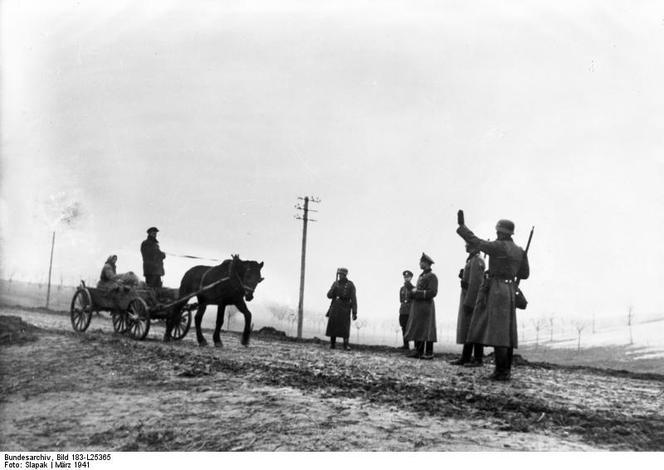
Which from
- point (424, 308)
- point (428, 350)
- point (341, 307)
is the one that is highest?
point (424, 308)

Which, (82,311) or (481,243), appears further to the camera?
(82,311)

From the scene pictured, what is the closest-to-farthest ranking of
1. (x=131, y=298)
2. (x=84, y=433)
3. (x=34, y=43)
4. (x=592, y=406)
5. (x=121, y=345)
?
(x=84, y=433) → (x=592, y=406) → (x=34, y=43) → (x=121, y=345) → (x=131, y=298)

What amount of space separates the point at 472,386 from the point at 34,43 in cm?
719

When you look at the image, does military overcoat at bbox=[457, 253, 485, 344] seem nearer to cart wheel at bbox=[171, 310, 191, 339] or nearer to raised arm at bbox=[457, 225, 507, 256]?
raised arm at bbox=[457, 225, 507, 256]

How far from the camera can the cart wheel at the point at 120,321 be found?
11.7m

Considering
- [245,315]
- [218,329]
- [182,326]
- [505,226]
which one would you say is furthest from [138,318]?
[505,226]

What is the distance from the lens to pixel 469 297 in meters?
9.58

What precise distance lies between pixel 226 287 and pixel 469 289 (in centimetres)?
474

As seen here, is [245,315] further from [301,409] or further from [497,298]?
[301,409]

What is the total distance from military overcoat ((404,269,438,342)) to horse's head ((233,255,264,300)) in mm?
3135
